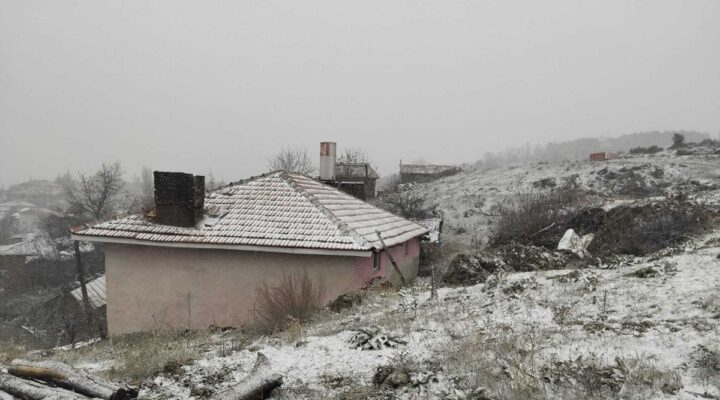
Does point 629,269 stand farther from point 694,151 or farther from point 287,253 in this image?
point 694,151

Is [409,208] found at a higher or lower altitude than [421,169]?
lower

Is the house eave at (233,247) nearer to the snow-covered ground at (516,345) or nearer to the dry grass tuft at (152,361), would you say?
the snow-covered ground at (516,345)

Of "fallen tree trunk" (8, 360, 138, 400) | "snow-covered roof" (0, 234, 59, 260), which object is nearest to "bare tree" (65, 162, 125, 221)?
"snow-covered roof" (0, 234, 59, 260)

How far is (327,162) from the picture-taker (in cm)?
1588

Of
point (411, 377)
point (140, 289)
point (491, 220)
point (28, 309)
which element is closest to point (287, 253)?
point (140, 289)

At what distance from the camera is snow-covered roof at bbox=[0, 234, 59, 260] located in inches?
1578

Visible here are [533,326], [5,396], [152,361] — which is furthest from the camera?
[533,326]

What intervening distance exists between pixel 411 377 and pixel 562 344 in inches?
70.3

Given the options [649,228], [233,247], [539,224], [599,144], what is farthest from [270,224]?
[599,144]

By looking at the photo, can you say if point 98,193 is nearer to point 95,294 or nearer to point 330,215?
point 95,294

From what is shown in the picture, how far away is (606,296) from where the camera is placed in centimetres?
654

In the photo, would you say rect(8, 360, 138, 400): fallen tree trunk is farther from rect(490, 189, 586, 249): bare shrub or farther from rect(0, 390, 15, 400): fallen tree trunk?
rect(490, 189, 586, 249): bare shrub

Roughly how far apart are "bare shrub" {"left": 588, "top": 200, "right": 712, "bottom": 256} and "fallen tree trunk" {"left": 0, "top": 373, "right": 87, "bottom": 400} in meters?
10.8

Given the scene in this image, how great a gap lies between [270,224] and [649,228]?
9.56m
